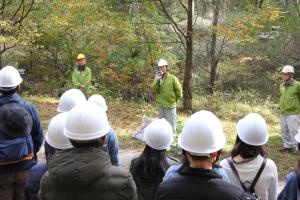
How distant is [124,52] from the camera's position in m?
17.9

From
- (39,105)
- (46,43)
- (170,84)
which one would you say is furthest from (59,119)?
(46,43)

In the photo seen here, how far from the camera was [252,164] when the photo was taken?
319 cm

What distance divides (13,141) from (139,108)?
1023cm

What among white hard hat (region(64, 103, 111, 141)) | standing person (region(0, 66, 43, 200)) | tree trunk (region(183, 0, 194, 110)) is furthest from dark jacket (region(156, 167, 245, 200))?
tree trunk (region(183, 0, 194, 110))

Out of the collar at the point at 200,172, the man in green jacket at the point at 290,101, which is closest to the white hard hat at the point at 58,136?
the collar at the point at 200,172

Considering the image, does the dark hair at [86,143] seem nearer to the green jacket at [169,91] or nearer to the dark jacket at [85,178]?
the dark jacket at [85,178]

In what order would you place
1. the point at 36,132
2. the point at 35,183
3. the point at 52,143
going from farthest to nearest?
the point at 36,132
the point at 35,183
the point at 52,143

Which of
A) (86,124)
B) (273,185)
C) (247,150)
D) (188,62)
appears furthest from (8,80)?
(188,62)

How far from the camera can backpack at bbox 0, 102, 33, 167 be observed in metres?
4.05

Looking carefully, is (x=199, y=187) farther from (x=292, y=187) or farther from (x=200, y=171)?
(x=292, y=187)

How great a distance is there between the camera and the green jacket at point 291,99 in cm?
878

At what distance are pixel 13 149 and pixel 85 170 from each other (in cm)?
203

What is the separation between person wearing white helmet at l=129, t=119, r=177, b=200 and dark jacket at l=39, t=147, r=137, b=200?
1.10 metres

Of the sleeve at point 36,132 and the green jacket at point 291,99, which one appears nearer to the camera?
the sleeve at point 36,132
